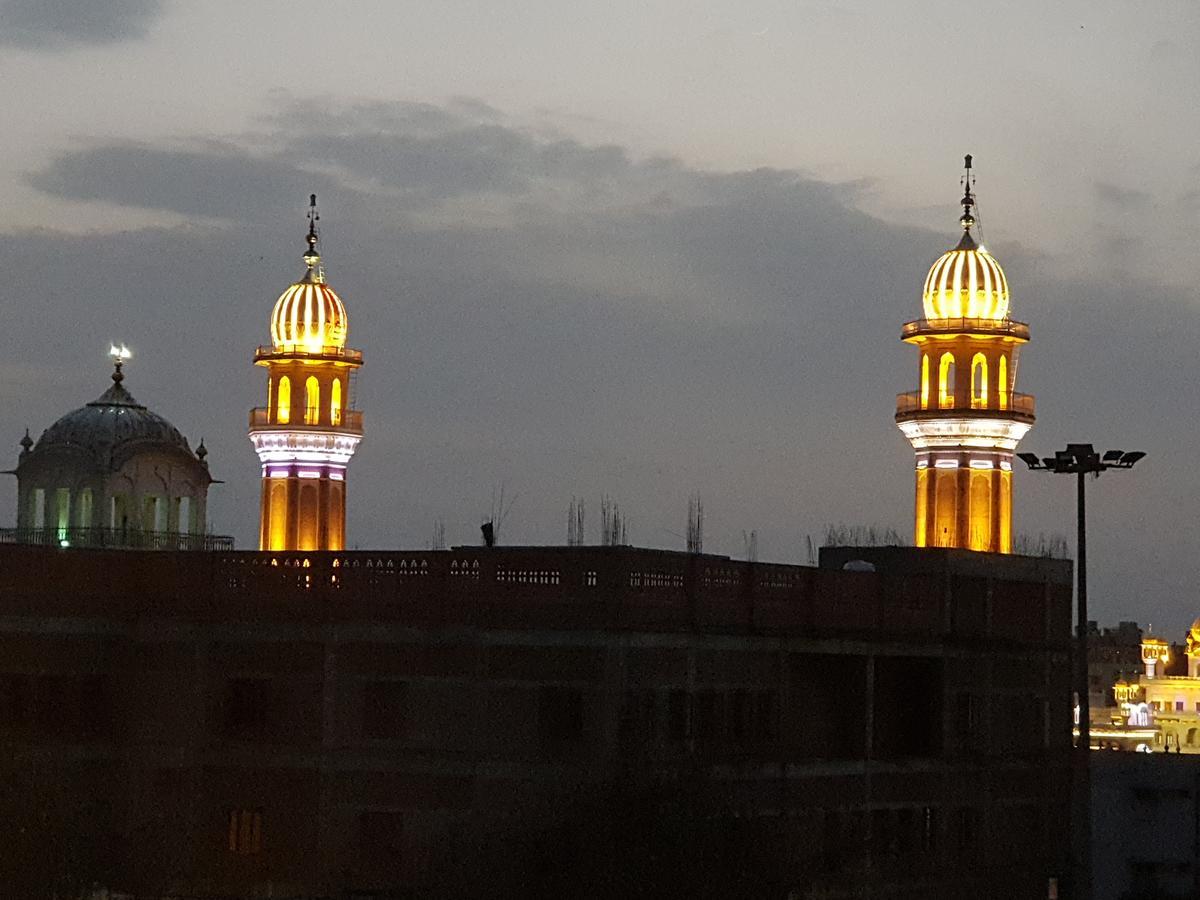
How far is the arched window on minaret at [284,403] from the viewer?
102375mm

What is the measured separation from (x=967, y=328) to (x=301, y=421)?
2609 cm

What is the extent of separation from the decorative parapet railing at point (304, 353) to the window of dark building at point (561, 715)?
5338 cm

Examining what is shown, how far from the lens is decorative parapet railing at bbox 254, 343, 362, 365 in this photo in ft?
337

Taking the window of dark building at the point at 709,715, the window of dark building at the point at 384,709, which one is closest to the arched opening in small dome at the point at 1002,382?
the window of dark building at the point at 709,715

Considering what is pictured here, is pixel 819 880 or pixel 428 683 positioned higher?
pixel 428 683

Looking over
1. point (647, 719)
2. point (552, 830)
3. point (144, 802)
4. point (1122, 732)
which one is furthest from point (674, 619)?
point (1122, 732)

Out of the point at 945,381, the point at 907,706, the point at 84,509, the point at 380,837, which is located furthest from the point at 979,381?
the point at 380,837

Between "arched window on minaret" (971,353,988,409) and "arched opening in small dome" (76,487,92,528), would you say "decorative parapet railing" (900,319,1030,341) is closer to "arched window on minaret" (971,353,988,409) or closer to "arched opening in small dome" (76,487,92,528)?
"arched window on minaret" (971,353,988,409)

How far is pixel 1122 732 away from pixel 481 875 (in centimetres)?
10282

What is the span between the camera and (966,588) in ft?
205

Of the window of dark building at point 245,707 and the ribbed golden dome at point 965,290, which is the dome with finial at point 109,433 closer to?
the window of dark building at point 245,707

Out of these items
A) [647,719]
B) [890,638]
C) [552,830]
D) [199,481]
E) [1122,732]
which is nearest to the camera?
[552,830]

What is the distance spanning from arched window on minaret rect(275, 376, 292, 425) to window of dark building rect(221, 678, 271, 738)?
49427 mm

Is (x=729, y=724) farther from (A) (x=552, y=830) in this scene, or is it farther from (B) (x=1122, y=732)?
(B) (x=1122, y=732)
